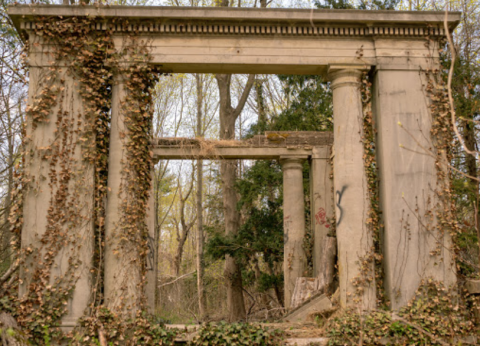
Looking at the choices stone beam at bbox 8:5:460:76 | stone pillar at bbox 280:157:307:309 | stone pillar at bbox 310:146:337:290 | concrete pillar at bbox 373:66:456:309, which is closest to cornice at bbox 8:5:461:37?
stone beam at bbox 8:5:460:76

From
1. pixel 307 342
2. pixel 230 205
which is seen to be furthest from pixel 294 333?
pixel 230 205

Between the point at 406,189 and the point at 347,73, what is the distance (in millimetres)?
2698

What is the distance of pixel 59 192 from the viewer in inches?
366

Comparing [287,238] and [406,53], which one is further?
[287,238]

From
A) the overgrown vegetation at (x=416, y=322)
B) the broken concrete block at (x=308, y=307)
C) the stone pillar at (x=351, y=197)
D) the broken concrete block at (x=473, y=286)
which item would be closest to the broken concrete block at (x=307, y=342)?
the overgrown vegetation at (x=416, y=322)

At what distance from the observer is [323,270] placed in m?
12.7

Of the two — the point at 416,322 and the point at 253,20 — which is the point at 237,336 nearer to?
the point at 416,322

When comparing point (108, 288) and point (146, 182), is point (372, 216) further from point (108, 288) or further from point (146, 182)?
point (108, 288)

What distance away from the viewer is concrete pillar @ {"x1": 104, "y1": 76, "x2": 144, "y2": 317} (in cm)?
920

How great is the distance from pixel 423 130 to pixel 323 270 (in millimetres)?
4668

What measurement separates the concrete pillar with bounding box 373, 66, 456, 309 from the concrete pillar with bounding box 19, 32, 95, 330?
5864 millimetres

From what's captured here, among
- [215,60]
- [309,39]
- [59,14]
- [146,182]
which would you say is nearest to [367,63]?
[309,39]

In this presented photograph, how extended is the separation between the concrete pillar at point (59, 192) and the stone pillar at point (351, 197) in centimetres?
497

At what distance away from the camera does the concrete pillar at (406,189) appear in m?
9.48
